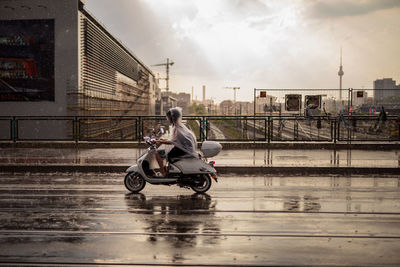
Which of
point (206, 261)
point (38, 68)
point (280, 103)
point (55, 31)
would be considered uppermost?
point (55, 31)

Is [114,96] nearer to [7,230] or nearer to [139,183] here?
[139,183]

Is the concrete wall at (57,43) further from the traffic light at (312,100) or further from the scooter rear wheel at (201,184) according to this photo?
the scooter rear wheel at (201,184)

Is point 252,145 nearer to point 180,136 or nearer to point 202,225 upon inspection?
point 180,136

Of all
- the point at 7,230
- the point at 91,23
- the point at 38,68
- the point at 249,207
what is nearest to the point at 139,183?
the point at 249,207

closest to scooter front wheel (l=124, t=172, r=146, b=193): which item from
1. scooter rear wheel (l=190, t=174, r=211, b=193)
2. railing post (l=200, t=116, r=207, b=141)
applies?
scooter rear wheel (l=190, t=174, r=211, b=193)

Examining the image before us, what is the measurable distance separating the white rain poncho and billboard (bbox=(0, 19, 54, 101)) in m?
22.1

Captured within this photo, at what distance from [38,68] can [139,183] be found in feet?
72.7

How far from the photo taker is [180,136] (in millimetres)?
7875

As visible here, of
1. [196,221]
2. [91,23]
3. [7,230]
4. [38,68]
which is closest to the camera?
[7,230]

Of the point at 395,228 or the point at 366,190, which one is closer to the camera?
the point at 395,228

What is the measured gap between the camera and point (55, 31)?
27578mm

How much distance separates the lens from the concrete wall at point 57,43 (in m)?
27.5

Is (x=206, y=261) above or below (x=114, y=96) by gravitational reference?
below

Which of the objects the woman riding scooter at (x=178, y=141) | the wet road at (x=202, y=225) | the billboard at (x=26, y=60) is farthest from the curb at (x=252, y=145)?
the billboard at (x=26, y=60)
